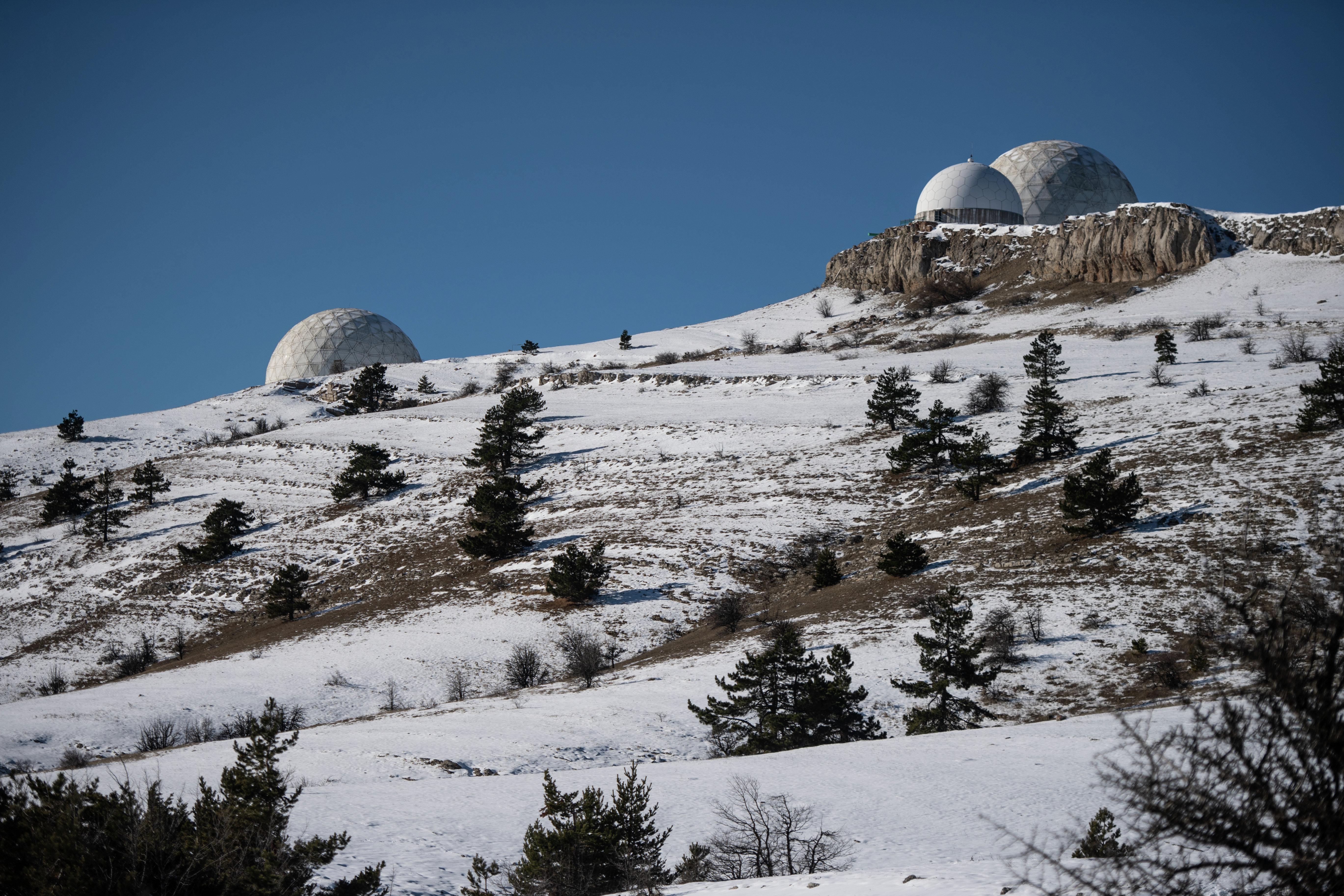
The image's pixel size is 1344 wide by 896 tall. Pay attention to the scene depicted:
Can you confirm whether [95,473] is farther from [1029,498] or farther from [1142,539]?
[1142,539]

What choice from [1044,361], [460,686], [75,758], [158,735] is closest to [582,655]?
[460,686]

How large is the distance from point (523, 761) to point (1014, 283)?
239ft

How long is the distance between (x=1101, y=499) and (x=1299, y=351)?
2556 cm

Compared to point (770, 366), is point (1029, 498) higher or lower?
lower

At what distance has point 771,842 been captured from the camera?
Answer: 10.1m

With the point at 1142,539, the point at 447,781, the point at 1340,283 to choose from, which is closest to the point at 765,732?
the point at 447,781

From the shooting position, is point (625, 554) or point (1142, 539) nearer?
point (1142, 539)

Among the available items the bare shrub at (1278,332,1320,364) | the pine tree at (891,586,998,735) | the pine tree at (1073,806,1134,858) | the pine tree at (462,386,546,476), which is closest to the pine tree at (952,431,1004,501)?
the pine tree at (891,586,998,735)

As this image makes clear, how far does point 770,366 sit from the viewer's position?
2387 inches

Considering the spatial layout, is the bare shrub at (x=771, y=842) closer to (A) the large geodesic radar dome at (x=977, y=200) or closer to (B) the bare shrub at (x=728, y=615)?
(B) the bare shrub at (x=728, y=615)

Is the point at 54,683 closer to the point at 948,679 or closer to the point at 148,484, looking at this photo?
the point at 148,484

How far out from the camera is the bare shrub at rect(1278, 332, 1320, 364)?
38.4 m

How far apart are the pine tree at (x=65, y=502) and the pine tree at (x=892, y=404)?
→ 4035cm

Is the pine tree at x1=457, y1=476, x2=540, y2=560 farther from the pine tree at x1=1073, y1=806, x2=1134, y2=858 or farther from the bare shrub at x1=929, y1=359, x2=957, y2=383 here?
the bare shrub at x1=929, y1=359, x2=957, y2=383
